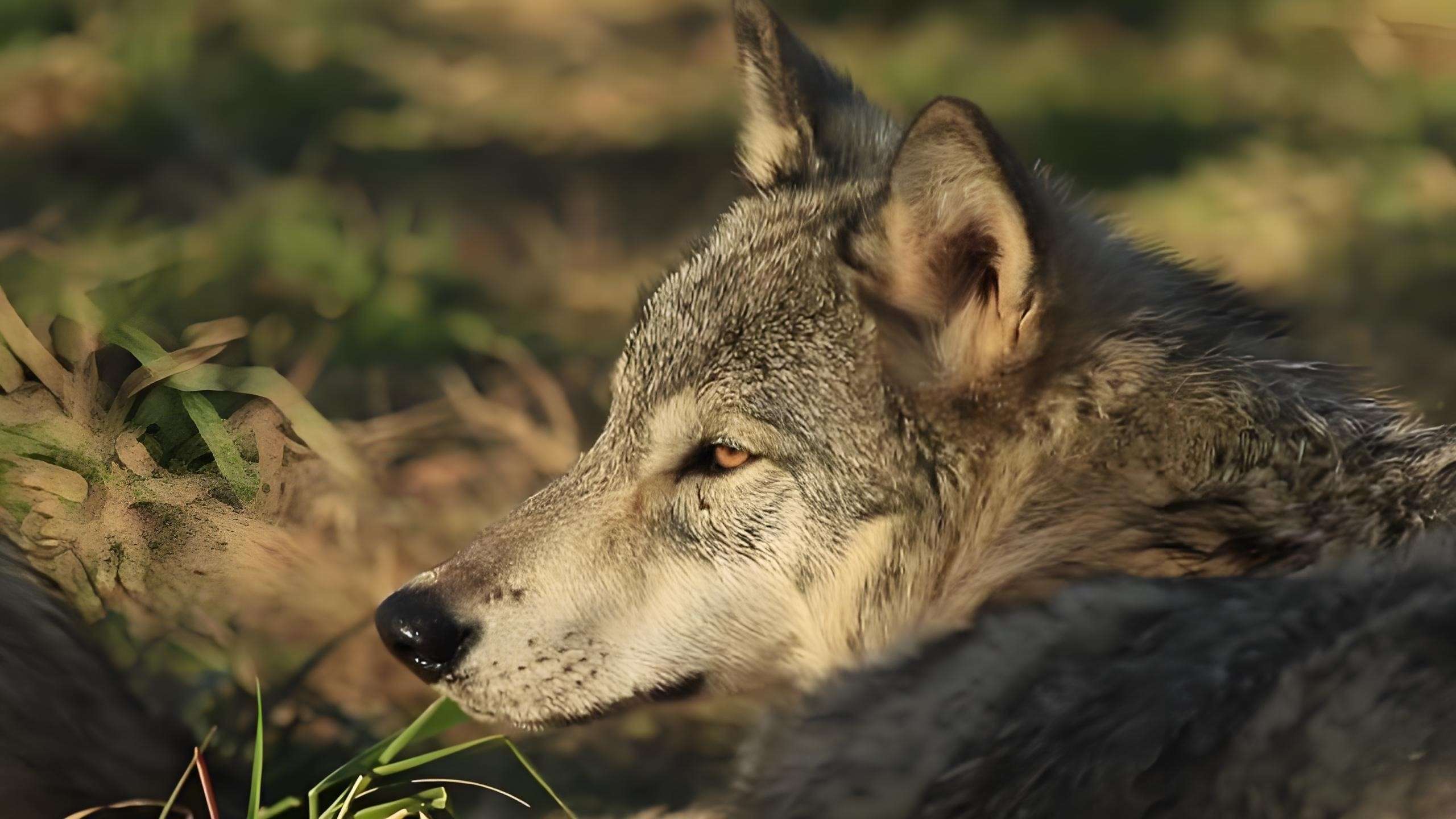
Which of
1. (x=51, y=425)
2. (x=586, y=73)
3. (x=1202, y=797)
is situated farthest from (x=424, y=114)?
(x=1202, y=797)

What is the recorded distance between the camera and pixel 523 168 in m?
6.08

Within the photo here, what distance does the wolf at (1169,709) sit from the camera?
69.9 inches

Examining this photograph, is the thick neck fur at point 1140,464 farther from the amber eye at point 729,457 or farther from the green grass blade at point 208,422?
the green grass blade at point 208,422

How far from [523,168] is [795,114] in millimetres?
3068

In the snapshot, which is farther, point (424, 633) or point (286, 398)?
point (286, 398)

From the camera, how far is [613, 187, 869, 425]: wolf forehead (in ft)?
8.86

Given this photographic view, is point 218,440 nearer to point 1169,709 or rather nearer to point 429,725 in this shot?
point 429,725

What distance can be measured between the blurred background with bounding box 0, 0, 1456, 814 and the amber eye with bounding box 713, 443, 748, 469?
5.26 feet

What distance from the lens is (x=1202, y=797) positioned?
70.9 inches

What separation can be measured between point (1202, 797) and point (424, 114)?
525cm

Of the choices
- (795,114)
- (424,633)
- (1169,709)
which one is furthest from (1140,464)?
(424,633)

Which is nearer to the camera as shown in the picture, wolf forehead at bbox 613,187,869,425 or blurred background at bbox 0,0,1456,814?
wolf forehead at bbox 613,187,869,425

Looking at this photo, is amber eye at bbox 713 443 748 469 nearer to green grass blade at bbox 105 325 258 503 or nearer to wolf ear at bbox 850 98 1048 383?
wolf ear at bbox 850 98 1048 383

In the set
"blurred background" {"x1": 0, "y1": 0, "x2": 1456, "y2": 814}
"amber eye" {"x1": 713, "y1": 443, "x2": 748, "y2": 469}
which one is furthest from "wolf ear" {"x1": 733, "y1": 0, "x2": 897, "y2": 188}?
"blurred background" {"x1": 0, "y1": 0, "x2": 1456, "y2": 814}
